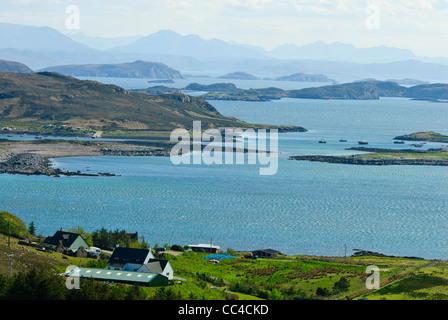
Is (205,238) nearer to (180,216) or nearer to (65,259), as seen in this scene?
(180,216)

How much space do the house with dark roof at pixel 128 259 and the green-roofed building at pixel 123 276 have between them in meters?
1.20

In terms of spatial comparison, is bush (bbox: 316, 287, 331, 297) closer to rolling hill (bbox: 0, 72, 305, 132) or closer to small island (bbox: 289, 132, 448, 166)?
small island (bbox: 289, 132, 448, 166)

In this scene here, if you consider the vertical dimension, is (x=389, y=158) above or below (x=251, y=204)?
above

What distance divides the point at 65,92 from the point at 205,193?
73.0 metres

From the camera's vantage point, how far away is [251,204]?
55.6 metres

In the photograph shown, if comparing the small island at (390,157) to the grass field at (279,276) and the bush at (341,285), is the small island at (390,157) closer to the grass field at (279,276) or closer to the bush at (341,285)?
the grass field at (279,276)

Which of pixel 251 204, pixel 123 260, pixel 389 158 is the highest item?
pixel 389 158

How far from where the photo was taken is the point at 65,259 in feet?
107

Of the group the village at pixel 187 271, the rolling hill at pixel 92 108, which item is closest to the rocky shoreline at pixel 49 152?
the rolling hill at pixel 92 108

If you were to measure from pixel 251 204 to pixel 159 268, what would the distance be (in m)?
26.3

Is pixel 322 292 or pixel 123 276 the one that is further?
pixel 322 292

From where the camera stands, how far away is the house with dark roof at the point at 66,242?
35.3 metres

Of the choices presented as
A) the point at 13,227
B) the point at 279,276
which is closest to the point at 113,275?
the point at 279,276

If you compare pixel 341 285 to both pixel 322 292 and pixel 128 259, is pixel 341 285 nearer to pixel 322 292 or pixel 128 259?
pixel 322 292
